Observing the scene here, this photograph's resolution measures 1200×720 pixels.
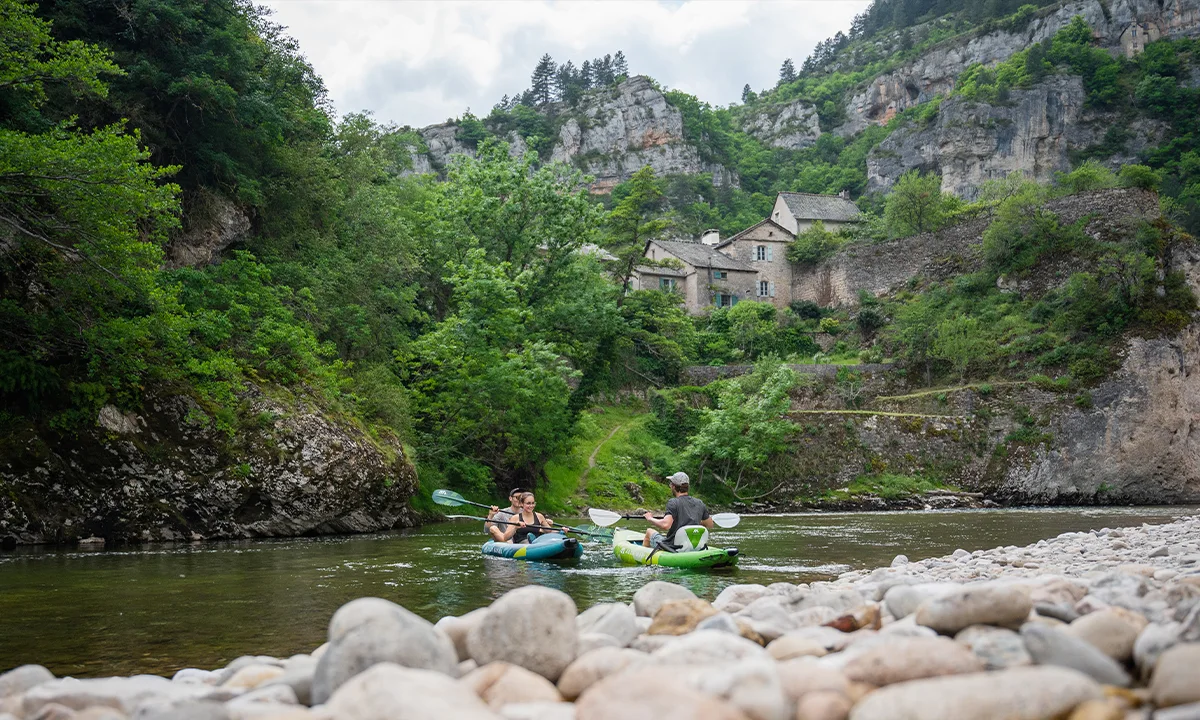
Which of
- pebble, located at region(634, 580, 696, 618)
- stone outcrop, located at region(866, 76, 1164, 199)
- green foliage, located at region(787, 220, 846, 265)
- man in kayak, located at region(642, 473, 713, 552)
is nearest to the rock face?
man in kayak, located at region(642, 473, 713, 552)

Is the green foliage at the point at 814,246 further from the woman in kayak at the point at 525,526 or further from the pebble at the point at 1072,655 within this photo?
the pebble at the point at 1072,655

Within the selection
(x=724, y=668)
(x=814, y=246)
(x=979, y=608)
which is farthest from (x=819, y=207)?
(x=724, y=668)

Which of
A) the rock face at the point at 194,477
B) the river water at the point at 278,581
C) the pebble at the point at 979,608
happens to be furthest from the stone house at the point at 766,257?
the pebble at the point at 979,608

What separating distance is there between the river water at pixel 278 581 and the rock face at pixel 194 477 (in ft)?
2.88

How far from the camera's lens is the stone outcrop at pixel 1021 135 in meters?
66.7

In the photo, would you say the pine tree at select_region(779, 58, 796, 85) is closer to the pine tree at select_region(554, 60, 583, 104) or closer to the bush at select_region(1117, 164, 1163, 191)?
the pine tree at select_region(554, 60, 583, 104)

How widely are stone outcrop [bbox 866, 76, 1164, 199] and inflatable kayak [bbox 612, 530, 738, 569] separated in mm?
65520

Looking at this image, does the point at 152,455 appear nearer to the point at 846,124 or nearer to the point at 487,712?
the point at 487,712

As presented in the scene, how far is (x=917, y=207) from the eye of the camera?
52.8m

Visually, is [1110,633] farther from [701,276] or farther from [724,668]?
[701,276]

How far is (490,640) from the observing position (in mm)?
3709

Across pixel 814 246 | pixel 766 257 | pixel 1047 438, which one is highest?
pixel 814 246

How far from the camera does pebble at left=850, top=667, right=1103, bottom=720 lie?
256 cm

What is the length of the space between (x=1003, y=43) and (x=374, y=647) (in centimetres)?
9861
